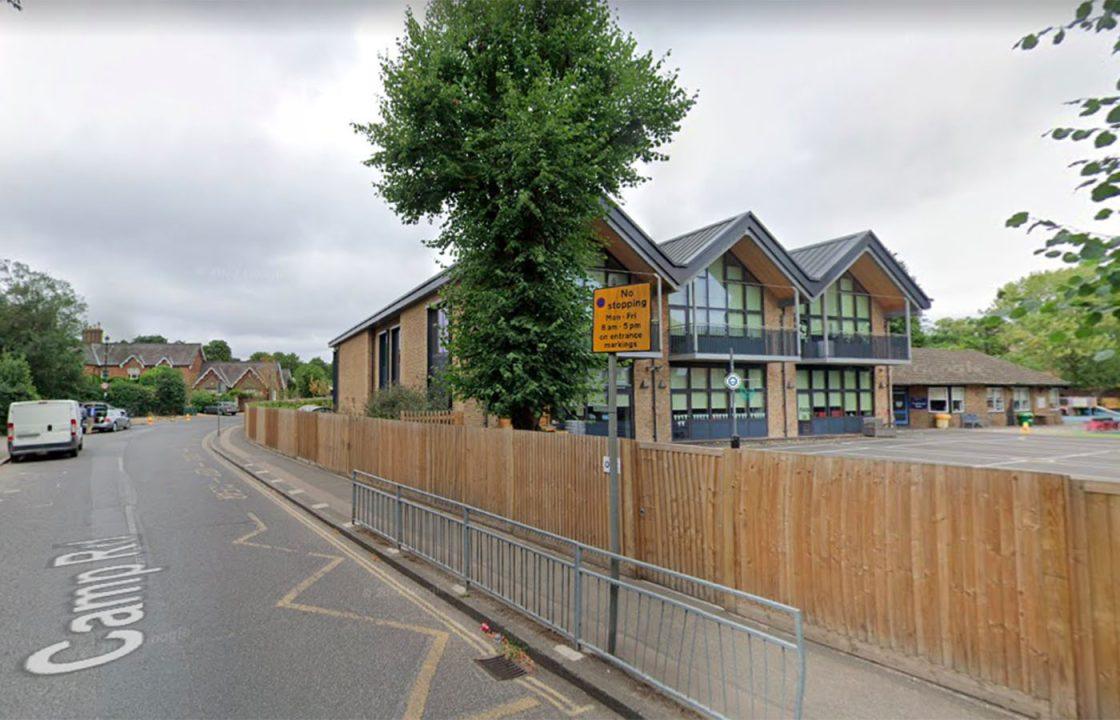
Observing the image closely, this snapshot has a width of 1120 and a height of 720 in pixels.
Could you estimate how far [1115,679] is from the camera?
322 centimetres

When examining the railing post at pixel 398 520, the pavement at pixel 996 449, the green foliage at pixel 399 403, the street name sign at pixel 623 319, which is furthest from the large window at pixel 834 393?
the street name sign at pixel 623 319

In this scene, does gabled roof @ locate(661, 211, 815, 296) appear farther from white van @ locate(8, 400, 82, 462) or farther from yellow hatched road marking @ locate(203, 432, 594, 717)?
white van @ locate(8, 400, 82, 462)

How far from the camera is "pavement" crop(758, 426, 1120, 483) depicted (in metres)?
17.3

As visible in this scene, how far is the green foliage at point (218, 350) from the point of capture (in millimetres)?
114625

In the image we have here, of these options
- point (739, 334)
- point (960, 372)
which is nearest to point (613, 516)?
point (739, 334)

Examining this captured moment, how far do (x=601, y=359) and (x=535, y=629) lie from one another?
6.61 metres

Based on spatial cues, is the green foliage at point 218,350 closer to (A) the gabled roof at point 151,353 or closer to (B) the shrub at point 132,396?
(A) the gabled roof at point 151,353

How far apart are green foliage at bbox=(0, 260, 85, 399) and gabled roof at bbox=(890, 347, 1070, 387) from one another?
5688 centimetres

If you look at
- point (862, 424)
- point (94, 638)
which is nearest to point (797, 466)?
point (94, 638)

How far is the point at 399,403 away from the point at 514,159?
30.0 feet

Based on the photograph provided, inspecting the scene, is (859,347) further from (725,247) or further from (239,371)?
(239,371)

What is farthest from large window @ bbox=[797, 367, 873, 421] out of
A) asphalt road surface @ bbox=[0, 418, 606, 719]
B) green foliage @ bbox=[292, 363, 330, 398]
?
green foliage @ bbox=[292, 363, 330, 398]

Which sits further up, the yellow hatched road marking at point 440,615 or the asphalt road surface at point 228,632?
the asphalt road surface at point 228,632

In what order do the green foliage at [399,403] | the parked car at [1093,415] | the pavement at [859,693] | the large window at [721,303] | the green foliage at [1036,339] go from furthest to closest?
the parked car at [1093,415] → the large window at [721,303] → the green foliage at [399,403] → the pavement at [859,693] → the green foliage at [1036,339]
